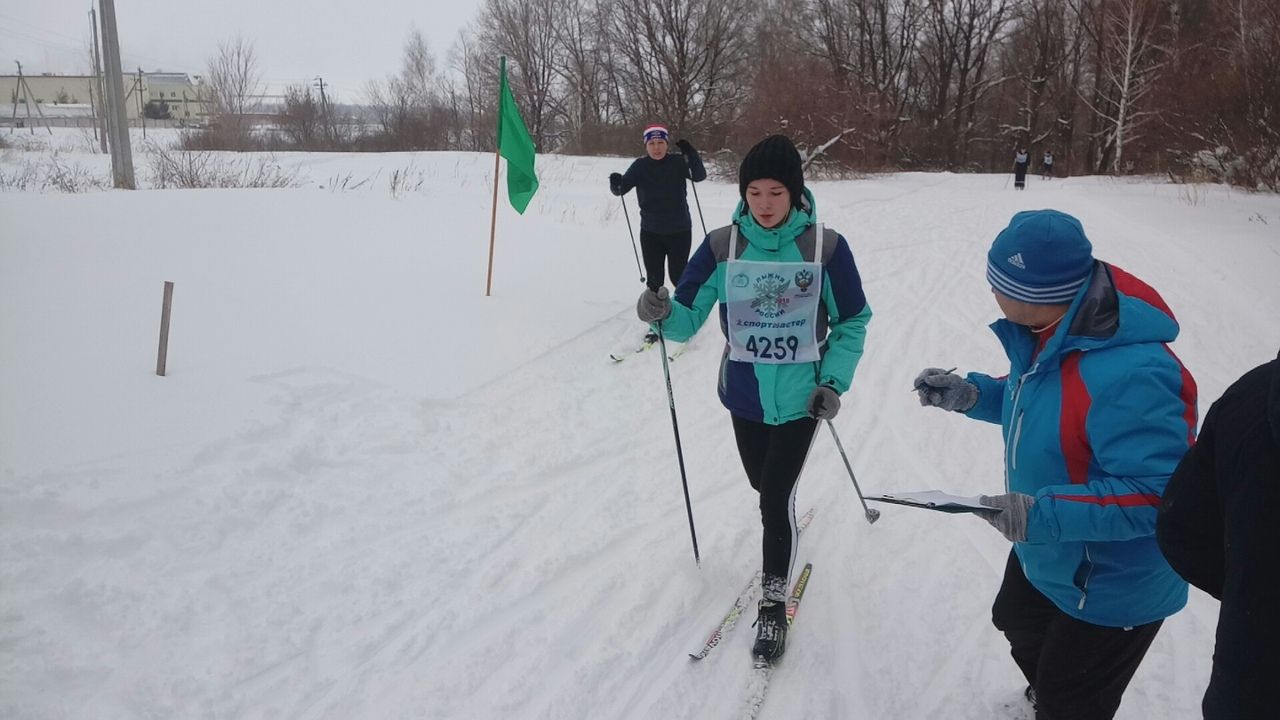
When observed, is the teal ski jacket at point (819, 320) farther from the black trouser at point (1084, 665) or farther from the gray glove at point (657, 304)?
the black trouser at point (1084, 665)

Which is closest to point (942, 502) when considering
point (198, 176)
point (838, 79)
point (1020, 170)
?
point (198, 176)

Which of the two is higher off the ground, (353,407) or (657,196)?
(657,196)

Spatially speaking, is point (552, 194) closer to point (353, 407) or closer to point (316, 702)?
Result: point (353, 407)

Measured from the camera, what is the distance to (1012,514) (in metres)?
1.78

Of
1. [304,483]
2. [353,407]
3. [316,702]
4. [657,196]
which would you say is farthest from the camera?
[657,196]

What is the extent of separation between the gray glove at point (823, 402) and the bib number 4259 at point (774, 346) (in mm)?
181

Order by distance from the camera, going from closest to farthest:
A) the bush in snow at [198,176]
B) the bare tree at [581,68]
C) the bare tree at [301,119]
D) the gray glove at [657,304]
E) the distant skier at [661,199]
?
1. the gray glove at [657,304]
2. the distant skier at [661,199]
3. the bush in snow at [198,176]
4. the bare tree at [301,119]
5. the bare tree at [581,68]

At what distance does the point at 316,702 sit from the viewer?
2.86 meters

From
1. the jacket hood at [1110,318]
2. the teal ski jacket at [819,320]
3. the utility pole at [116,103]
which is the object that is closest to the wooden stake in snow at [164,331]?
the teal ski jacket at [819,320]

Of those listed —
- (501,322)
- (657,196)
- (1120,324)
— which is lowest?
(501,322)

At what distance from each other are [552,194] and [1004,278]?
16.3 meters

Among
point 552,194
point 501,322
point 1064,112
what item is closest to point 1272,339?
point 501,322

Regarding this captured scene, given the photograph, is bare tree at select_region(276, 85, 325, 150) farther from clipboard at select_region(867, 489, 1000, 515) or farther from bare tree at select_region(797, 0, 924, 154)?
clipboard at select_region(867, 489, 1000, 515)

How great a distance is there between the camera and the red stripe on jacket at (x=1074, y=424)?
5.97 ft
